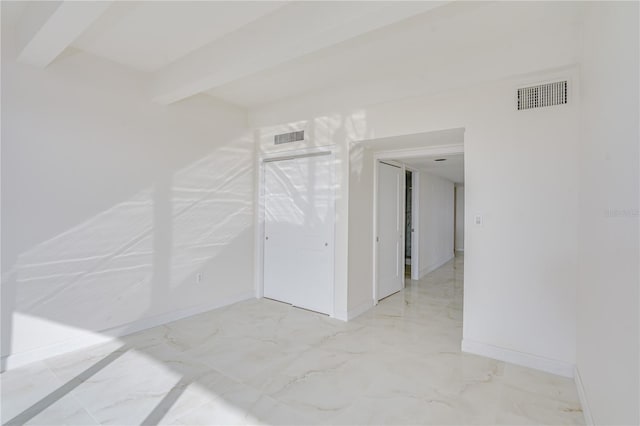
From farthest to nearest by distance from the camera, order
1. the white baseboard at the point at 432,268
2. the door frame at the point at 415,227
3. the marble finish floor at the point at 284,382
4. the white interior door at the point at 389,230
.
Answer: the white baseboard at the point at 432,268, the door frame at the point at 415,227, the white interior door at the point at 389,230, the marble finish floor at the point at 284,382

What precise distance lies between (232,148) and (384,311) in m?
3.04

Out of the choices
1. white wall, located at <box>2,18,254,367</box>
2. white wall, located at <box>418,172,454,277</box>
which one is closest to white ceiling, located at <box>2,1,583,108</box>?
white wall, located at <box>2,18,254,367</box>

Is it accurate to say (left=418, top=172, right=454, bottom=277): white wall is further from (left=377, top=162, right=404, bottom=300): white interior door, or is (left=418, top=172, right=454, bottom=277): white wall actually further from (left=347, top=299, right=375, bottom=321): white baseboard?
(left=347, top=299, right=375, bottom=321): white baseboard

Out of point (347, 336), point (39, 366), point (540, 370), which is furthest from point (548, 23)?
point (39, 366)

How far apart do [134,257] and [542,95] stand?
4.24 m

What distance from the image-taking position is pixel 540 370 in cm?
271

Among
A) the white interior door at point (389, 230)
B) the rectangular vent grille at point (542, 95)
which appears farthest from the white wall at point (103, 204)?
the rectangular vent grille at point (542, 95)

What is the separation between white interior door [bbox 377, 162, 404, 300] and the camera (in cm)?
465

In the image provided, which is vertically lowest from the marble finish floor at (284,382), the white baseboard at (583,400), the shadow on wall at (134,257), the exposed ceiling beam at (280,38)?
the marble finish floor at (284,382)

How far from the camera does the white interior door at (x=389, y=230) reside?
465 centimetres

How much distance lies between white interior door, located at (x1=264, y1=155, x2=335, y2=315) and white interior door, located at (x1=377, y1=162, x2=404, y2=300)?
842 mm

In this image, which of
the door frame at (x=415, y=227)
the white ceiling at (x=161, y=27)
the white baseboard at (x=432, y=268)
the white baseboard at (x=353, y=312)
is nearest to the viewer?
the white ceiling at (x=161, y=27)

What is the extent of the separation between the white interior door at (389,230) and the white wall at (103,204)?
6.91 feet

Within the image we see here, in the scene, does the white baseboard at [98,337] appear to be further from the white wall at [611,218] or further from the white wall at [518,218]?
the white wall at [611,218]
